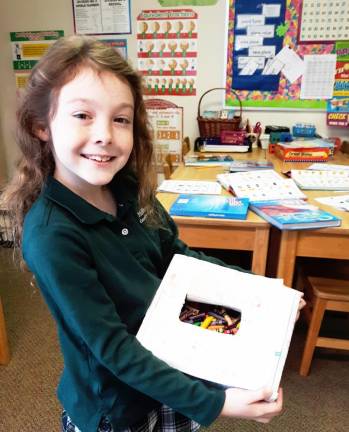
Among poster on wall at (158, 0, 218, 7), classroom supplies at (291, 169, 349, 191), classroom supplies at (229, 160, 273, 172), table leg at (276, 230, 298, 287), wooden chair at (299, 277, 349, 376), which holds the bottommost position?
wooden chair at (299, 277, 349, 376)

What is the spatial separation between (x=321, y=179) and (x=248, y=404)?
4.12ft

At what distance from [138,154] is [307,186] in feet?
3.09

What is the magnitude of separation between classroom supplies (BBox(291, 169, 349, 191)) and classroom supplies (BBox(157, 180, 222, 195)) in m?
0.37

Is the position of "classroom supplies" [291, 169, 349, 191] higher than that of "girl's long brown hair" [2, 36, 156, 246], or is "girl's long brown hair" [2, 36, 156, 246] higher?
"girl's long brown hair" [2, 36, 156, 246]

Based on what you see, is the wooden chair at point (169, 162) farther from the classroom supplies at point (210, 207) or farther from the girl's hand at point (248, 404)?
the girl's hand at point (248, 404)

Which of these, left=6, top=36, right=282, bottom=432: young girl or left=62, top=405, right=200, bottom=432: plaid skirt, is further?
left=62, top=405, right=200, bottom=432: plaid skirt

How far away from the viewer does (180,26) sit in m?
2.36

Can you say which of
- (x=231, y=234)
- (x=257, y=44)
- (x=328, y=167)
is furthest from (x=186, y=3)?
(x=231, y=234)

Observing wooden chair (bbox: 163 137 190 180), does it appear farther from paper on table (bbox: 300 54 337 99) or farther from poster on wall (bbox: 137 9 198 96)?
paper on table (bbox: 300 54 337 99)

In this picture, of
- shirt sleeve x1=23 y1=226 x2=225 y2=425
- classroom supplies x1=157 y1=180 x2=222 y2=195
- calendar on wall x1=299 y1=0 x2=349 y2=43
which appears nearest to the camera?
shirt sleeve x1=23 y1=226 x2=225 y2=425

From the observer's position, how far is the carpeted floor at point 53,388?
131cm

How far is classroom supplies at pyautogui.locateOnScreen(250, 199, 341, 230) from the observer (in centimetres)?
115

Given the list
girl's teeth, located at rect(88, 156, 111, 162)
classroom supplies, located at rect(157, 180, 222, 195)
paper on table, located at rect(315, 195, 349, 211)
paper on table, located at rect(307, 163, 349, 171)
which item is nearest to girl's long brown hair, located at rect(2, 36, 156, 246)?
girl's teeth, located at rect(88, 156, 111, 162)

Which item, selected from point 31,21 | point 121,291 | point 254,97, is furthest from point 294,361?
point 31,21
